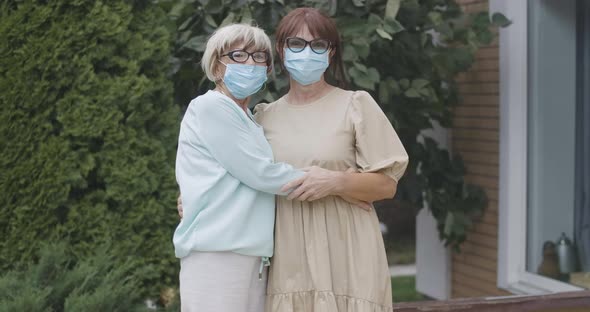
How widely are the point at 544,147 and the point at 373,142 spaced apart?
3.12 meters

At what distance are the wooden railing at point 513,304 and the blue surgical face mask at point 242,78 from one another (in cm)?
174

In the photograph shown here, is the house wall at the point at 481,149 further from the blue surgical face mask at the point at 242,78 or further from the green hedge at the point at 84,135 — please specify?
the blue surgical face mask at the point at 242,78

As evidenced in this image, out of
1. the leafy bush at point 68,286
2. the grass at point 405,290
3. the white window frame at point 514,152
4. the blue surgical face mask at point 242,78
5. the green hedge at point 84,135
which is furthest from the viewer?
the grass at point 405,290

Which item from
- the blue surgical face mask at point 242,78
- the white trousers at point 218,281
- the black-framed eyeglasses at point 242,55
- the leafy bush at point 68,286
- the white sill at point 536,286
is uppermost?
the black-framed eyeglasses at point 242,55

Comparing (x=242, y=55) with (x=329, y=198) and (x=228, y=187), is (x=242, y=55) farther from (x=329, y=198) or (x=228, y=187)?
(x=329, y=198)

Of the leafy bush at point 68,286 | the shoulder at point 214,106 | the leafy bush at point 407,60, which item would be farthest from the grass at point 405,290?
the shoulder at point 214,106

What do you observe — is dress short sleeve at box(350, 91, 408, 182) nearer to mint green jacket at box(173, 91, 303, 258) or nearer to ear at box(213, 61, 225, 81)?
mint green jacket at box(173, 91, 303, 258)

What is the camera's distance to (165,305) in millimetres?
4668

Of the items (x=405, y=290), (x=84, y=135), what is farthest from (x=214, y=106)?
(x=405, y=290)

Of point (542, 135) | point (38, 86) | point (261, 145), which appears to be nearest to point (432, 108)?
point (542, 135)

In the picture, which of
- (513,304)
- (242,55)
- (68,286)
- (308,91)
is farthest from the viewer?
(513,304)

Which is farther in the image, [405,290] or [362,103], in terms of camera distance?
[405,290]

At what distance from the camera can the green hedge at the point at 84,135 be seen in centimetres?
440

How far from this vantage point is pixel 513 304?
4613 millimetres
